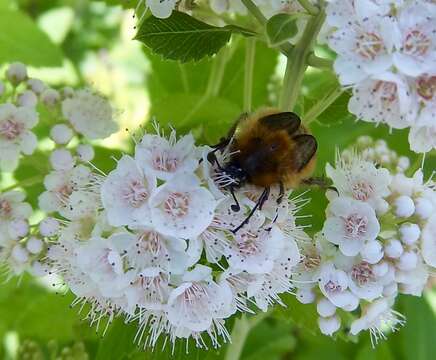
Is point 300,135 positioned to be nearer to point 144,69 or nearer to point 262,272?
point 262,272

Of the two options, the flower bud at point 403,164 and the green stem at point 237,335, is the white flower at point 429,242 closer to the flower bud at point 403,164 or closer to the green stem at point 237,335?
the flower bud at point 403,164

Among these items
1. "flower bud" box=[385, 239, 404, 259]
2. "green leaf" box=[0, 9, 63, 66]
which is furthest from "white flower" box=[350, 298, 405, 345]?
"green leaf" box=[0, 9, 63, 66]

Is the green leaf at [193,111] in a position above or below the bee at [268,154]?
below

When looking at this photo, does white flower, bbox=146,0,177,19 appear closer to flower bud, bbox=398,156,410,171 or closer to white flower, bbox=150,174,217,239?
white flower, bbox=150,174,217,239

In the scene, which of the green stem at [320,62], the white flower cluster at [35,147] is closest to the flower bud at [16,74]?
the white flower cluster at [35,147]

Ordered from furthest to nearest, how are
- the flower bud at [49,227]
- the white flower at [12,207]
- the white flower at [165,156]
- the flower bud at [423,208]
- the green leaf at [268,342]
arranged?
the green leaf at [268,342]
the white flower at [12,207]
the flower bud at [49,227]
the flower bud at [423,208]
the white flower at [165,156]

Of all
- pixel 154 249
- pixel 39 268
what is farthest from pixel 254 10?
pixel 39 268

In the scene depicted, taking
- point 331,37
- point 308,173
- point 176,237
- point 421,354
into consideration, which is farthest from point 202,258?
point 421,354
